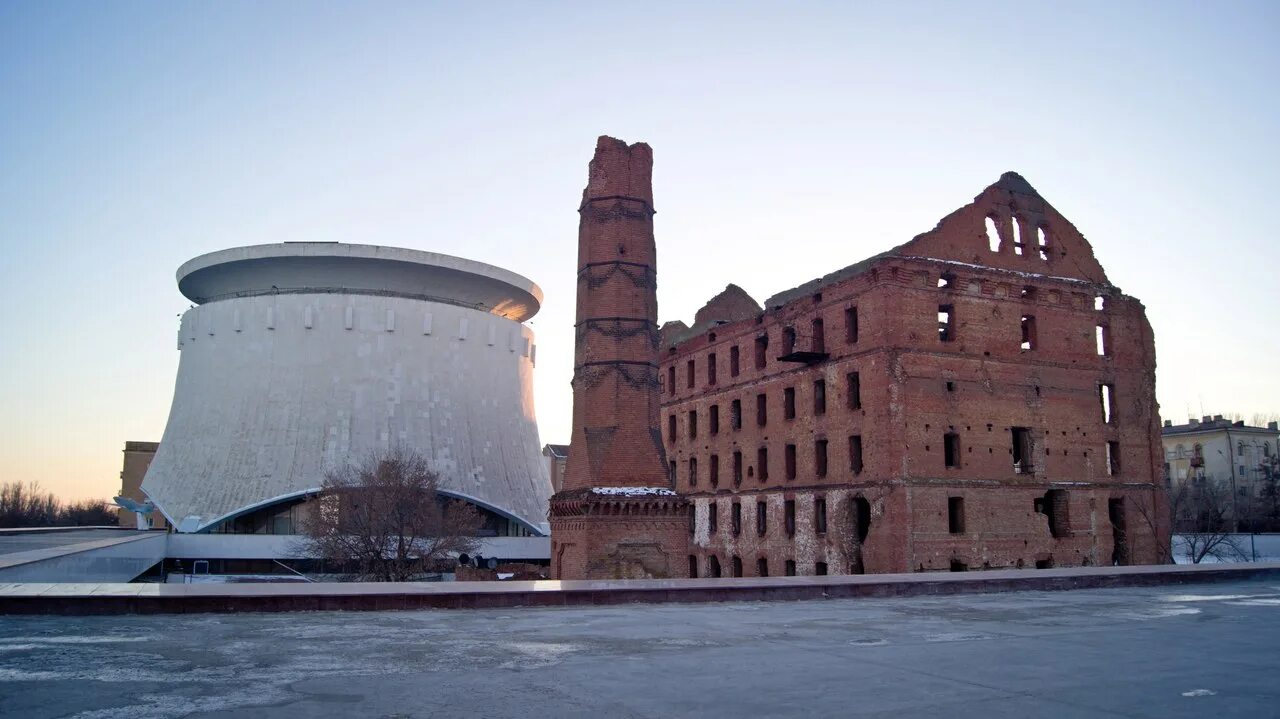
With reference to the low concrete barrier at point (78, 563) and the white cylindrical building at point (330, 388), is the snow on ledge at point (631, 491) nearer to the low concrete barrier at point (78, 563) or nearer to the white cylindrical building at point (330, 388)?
the low concrete barrier at point (78, 563)

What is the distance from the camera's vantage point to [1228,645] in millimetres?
8711

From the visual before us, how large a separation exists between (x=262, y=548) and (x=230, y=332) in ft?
36.9

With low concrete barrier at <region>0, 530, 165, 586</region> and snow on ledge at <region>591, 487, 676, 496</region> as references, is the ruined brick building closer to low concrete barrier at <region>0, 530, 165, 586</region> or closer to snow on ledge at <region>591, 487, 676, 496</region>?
snow on ledge at <region>591, 487, 676, 496</region>

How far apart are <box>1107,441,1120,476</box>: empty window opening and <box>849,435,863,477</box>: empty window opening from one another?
851 centimetres

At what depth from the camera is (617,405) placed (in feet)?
83.5

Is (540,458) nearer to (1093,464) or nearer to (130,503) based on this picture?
(130,503)

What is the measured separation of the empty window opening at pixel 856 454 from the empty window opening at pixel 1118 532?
842 centimetres

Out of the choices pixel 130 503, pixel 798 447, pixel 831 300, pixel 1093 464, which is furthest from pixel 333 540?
pixel 130 503

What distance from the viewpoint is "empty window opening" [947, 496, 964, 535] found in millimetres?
27688

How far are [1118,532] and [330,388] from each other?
34415 mm

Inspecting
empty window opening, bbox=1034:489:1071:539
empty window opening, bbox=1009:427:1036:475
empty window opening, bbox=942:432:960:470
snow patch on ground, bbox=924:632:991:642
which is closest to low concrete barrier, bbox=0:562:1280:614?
snow patch on ground, bbox=924:632:991:642

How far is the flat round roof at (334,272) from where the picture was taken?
4903 centimetres

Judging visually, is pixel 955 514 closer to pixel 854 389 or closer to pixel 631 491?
pixel 854 389

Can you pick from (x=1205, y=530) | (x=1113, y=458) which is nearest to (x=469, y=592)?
(x=1113, y=458)
